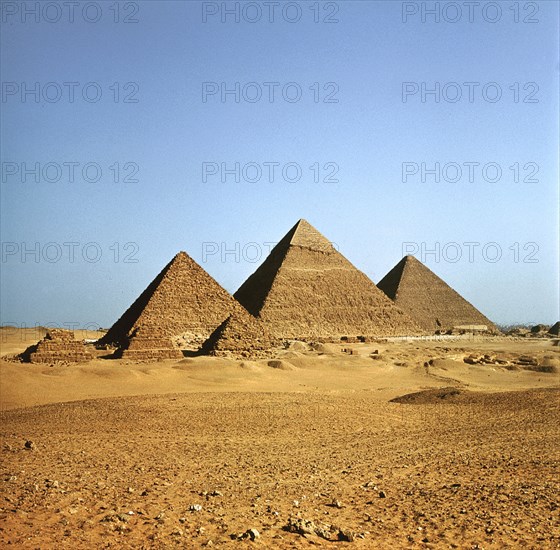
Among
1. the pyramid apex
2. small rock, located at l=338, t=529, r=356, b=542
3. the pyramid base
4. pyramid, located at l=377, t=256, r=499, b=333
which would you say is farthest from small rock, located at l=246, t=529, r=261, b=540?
pyramid, located at l=377, t=256, r=499, b=333

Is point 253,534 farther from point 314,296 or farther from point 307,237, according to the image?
point 307,237

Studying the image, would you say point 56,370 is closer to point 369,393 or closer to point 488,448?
point 369,393

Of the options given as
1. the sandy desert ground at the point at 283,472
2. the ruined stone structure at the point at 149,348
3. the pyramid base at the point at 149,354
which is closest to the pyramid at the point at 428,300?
the ruined stone structure at the point at 149,348

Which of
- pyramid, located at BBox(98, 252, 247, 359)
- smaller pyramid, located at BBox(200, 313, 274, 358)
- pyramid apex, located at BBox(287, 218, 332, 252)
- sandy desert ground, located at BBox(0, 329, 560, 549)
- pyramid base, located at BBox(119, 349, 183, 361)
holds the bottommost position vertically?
sandy desert ground, located at BBox(0, 329, 560, 549)

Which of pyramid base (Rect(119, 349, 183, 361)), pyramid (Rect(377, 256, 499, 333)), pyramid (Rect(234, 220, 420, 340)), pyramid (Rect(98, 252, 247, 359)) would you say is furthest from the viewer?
pyramid (Rect(377, 256, 499, 333))

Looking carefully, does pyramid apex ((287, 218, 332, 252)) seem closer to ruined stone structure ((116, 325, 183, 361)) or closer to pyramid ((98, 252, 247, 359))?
pyramid ((98, 252, 247, 359))

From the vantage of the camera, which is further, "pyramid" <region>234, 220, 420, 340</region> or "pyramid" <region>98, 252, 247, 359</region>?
"pyramid" <region>234, 220, 420, 340</region>

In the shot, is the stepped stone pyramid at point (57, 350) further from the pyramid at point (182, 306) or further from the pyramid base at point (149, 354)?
the pyramid at point (182, 306)
